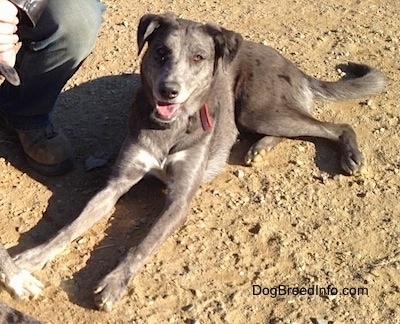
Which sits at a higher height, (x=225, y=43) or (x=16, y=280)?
(x=225, y=43)

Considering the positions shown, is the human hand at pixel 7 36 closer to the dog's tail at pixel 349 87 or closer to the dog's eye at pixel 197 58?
the dog's eye at pixel 197 58

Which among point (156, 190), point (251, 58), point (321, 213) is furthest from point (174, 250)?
point (251, 58)

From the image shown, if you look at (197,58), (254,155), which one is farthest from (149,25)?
(254,155)

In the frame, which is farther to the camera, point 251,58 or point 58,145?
point 251,58

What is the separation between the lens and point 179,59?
417 centimetres

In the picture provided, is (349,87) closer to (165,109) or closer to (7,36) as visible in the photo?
(165,109)

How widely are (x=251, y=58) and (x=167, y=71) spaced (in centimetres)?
100

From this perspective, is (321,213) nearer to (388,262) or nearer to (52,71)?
(388,262)

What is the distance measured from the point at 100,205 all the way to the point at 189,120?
0.75 metres

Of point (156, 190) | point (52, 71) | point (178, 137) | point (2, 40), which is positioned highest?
point (2, 40)

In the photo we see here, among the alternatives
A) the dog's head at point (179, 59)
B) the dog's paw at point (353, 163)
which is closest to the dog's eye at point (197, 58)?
the dog's head at point (179, 59)

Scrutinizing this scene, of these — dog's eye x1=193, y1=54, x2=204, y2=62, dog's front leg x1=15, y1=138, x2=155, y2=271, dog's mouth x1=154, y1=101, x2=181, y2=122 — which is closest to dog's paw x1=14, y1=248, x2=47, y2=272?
dog's front leg x1=15, y1=138, x2=155, y2=271

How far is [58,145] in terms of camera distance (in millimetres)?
4355

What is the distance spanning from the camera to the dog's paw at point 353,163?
444 centimetres
